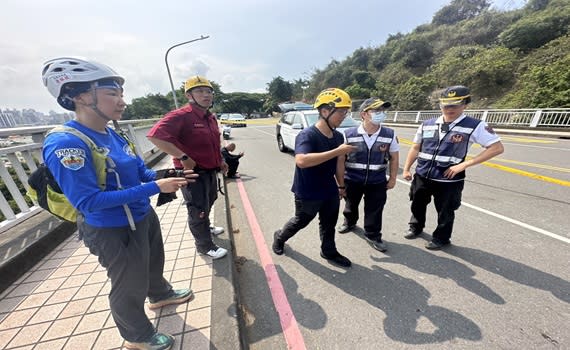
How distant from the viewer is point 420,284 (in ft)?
7.71

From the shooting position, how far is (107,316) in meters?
1.96

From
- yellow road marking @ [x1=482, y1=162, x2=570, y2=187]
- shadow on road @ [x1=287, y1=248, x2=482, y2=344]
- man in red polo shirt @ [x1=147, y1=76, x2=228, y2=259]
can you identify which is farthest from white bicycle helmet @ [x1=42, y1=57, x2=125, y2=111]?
yellow road marking @ [x1=482, y1=162, x2=570, y2=187]

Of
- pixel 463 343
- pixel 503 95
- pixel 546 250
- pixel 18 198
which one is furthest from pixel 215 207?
pixel 503 95

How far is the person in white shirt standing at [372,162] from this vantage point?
8.79 ft

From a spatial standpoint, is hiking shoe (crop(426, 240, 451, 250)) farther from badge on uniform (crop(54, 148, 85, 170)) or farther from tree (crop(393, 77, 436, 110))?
tree (crop(393, 77, 436, 110))

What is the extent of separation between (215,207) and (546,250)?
4.30 metres

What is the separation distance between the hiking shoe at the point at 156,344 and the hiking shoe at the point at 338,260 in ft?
5.52

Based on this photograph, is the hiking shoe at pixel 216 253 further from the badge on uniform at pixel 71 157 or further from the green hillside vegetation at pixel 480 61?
the green hillside vegetation at pixel 480 61

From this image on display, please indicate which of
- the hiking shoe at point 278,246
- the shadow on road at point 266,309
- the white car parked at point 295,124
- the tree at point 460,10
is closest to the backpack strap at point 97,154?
the shadow on road at point 266,309

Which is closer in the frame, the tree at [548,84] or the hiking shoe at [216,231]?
the hiking shoe at [216,231]

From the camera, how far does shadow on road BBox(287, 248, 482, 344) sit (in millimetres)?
1826

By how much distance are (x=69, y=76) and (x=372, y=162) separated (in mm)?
2589

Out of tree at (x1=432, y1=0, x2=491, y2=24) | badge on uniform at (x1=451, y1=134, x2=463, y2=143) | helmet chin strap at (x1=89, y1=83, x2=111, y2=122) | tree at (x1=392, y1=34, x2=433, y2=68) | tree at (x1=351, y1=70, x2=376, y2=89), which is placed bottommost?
badge on uniform at (x1=451, y1=134, x2=463, y2=143)

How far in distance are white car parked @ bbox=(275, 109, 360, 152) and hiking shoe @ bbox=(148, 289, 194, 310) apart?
187 inches
